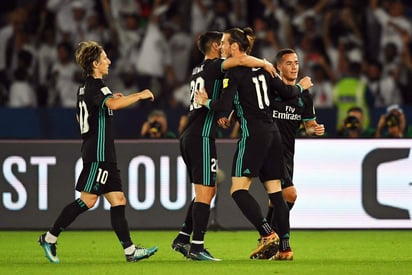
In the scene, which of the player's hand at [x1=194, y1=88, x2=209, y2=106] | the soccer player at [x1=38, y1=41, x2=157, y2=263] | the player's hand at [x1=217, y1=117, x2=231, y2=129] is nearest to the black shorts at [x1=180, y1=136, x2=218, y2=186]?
the player's hand at [x1=217, y1=117, x2=231, y2=129]

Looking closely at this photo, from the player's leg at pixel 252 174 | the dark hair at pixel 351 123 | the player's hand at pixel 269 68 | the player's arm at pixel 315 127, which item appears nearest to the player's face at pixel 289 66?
the player's arm at pixel 315 127

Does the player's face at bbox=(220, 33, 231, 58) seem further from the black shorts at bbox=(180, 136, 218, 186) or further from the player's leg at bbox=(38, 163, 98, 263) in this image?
the player's leg at bbox=(38, 163, 98, 263)

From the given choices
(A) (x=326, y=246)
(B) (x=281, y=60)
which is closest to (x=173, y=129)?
(A) (x=326, y=246)

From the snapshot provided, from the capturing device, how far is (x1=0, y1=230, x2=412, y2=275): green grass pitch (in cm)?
1109

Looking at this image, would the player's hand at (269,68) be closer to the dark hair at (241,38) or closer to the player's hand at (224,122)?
the dark hair at (241,38)

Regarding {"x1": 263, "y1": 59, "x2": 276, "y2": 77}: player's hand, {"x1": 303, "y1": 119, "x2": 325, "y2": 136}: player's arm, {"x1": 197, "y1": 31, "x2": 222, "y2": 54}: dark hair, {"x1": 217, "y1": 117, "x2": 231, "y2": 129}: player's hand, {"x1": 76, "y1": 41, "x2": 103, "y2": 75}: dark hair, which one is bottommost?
{"x1": 303, "y1": 119, "x2": 325, "y2": 136}: player's arm

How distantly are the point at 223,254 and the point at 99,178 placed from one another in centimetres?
178

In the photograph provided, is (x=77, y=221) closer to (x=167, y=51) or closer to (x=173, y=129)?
(x=173, y=129)

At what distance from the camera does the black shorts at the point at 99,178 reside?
11773 millimetres

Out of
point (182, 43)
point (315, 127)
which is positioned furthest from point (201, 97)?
point (182, 43)

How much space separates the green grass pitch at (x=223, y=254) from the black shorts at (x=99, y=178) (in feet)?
2.18

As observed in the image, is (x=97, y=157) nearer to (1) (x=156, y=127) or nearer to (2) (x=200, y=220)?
(2) (x=200, y=220)

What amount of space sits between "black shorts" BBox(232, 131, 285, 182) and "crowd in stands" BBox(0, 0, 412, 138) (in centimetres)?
768

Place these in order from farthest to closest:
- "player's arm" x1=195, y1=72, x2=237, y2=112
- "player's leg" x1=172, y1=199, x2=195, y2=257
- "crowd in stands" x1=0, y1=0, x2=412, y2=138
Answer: "crowd in stands" x1=0, y1=0, x2=412, y2=138
"player's leg" x1=172, y1=199, x2=195, y2=257
"player's arm" x1=195, y1=72, x2=237, y2=112
